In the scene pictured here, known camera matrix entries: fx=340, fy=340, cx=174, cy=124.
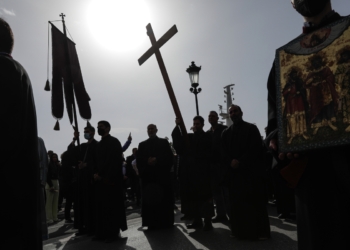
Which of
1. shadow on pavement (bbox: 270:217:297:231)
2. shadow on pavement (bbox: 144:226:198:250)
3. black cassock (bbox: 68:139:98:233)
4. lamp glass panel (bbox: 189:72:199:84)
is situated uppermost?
lamp glass panel (bbox: 189:72:199:84)

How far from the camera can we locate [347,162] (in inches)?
76.0

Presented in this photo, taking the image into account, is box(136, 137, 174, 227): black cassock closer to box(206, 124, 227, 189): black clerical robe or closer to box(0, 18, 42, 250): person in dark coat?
box(206, 124, 227, 189): black clerical robe

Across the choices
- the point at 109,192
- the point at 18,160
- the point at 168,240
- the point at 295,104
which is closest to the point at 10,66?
the point at 18,160

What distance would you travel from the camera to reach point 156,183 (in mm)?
7559

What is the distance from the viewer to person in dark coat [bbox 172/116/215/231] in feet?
21.6

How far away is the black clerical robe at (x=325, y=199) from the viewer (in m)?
1.95

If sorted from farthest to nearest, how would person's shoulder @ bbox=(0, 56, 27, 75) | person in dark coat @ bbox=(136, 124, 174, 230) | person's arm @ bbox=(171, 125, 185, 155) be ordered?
person in dark coat @ bbox=(136, 124, 174, 230), person's arm @ bbox=(171, 125, 185, 155), person's shoulder @ bbox=(0, 56, 27, 75)

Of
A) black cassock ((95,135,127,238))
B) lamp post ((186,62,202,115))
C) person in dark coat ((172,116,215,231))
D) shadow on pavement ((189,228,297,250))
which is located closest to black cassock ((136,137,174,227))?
person in dark coat ((172,116,215,231))

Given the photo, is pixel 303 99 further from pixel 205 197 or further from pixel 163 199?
pixel 163 199

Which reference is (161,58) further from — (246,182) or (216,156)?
(246,182)

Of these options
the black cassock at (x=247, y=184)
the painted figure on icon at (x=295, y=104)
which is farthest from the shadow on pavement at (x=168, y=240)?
the painted figure on icon at (x=295, y=104)

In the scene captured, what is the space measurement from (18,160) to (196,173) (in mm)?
5179

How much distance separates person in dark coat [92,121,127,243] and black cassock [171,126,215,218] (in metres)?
1.33

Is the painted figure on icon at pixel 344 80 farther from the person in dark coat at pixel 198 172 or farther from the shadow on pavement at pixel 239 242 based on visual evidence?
the person in dark coat at pixel 198 172
